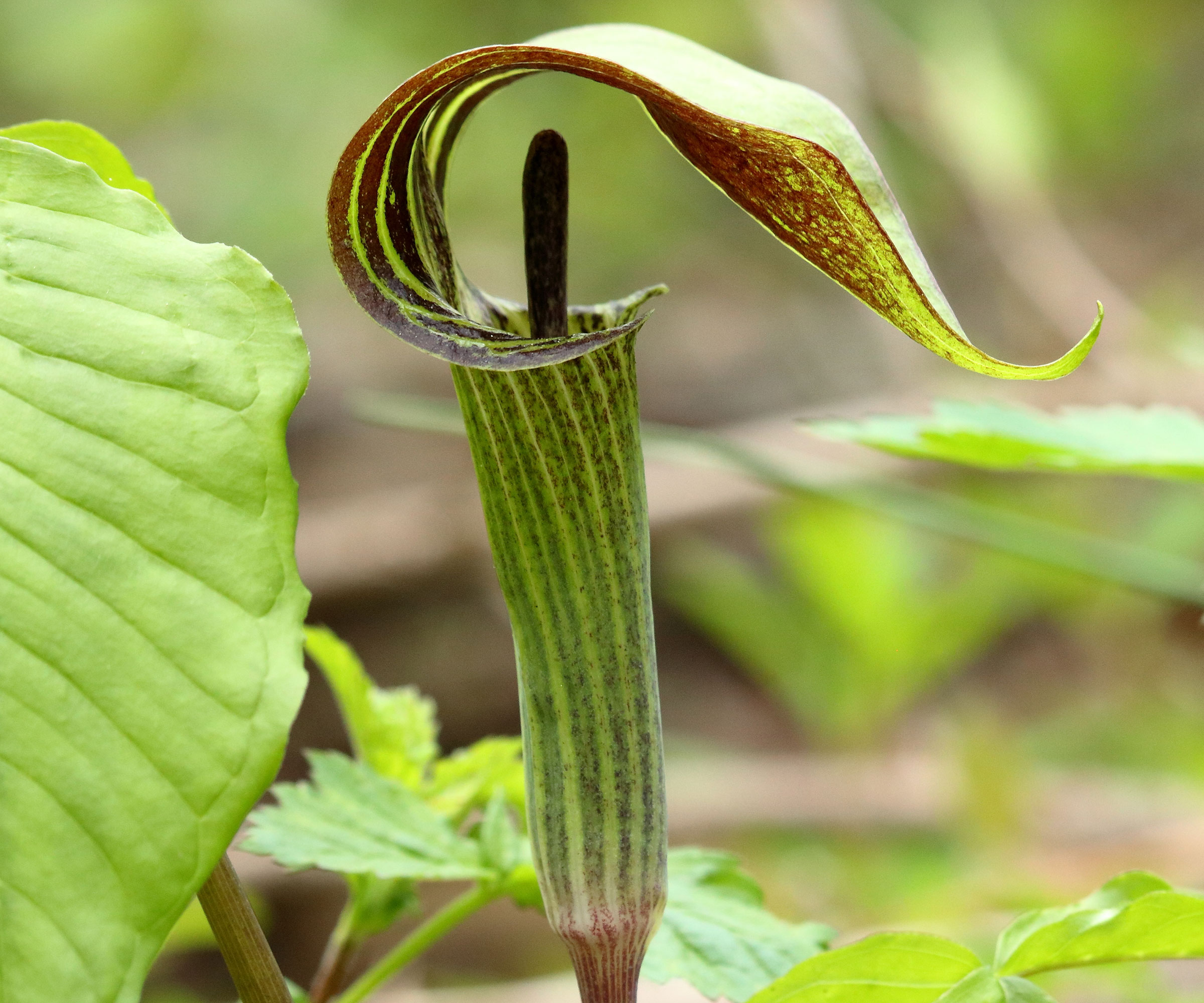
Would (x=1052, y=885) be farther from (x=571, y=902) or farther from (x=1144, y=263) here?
(x=1144, y=263)

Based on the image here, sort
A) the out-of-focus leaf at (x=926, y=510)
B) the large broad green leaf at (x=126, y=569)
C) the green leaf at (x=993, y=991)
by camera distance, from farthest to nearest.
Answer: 1. the out-of-focus leaf at (x=926, y=510)
2. the green leaf at (x=993, y=991)
3. the large broad green leaf at (x=126, y=569)

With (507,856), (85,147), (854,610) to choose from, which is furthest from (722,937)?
(854,610)

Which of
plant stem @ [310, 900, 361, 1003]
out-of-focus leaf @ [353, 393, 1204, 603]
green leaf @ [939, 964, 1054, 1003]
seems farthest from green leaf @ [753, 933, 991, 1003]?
out-of-focus leaf @ [353, 393, 1204, 603]

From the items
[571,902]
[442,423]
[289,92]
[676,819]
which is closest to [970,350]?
[571,902]

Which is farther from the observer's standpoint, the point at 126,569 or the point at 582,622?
the point at 582,622

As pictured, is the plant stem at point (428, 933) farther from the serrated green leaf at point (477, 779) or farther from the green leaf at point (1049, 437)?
the green leaf at point (1049, 437)

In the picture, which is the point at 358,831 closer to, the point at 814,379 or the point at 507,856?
the point at 507,856

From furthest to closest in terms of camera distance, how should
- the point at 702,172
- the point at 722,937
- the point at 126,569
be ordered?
1. the point at 722,937
2. the point at 702,172
3. the point at 126,569

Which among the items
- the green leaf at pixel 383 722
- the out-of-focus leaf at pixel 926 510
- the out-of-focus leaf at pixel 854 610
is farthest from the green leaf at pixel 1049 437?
the out-of-focus leaf at pixel 854 610
